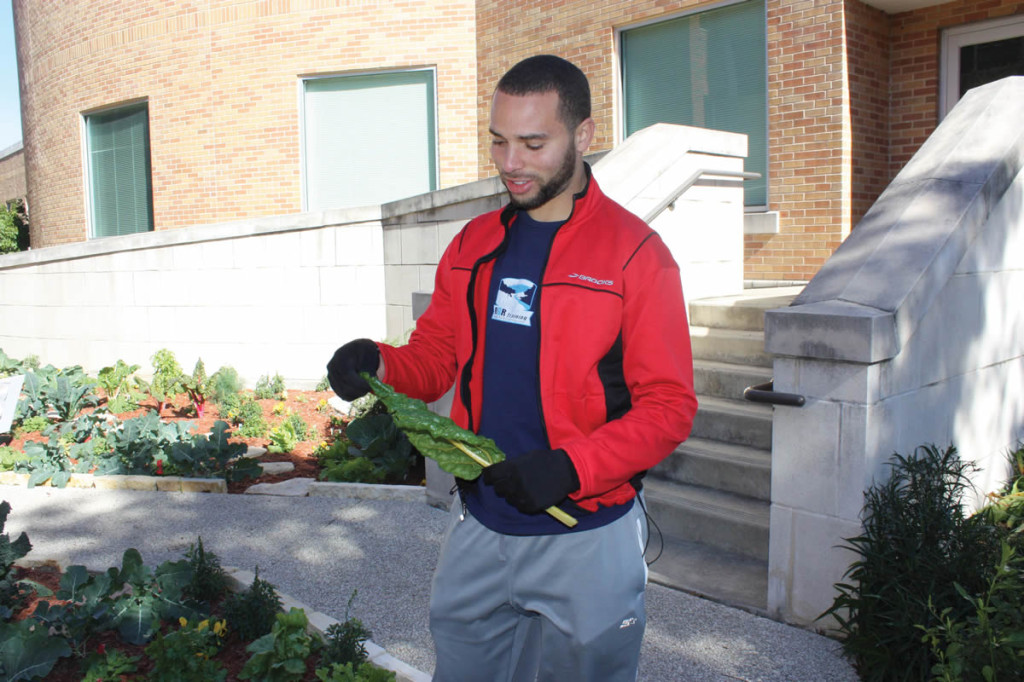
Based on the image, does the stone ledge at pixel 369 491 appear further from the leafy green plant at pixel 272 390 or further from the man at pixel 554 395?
the man at pixel 554 395

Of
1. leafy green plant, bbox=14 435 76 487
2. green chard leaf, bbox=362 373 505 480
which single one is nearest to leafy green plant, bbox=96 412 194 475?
leafy green plant, bbox=14 435 76 487

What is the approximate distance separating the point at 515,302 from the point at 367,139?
37.1ft

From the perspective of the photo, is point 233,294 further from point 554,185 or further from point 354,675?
point 554,185

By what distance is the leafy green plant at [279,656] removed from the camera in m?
3.29

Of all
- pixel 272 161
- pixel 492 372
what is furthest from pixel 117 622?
pixel 272 161

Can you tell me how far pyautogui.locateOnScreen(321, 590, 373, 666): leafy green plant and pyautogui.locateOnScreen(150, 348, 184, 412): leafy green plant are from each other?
243 inches

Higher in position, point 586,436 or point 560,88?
point 560,88

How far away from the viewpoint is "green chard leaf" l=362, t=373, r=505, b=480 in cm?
212

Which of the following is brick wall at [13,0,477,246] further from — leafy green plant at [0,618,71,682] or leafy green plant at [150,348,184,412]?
leafy green plant at [0,618,71,682]

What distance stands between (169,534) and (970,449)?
15.5ft

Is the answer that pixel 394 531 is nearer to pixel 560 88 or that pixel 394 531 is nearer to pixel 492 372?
pixel 492 372

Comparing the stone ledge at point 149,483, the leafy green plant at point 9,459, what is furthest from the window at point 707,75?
the leafy green plant at point 9,459

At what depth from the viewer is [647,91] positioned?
10.3 metres

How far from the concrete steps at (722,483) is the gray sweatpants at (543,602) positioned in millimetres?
2236
